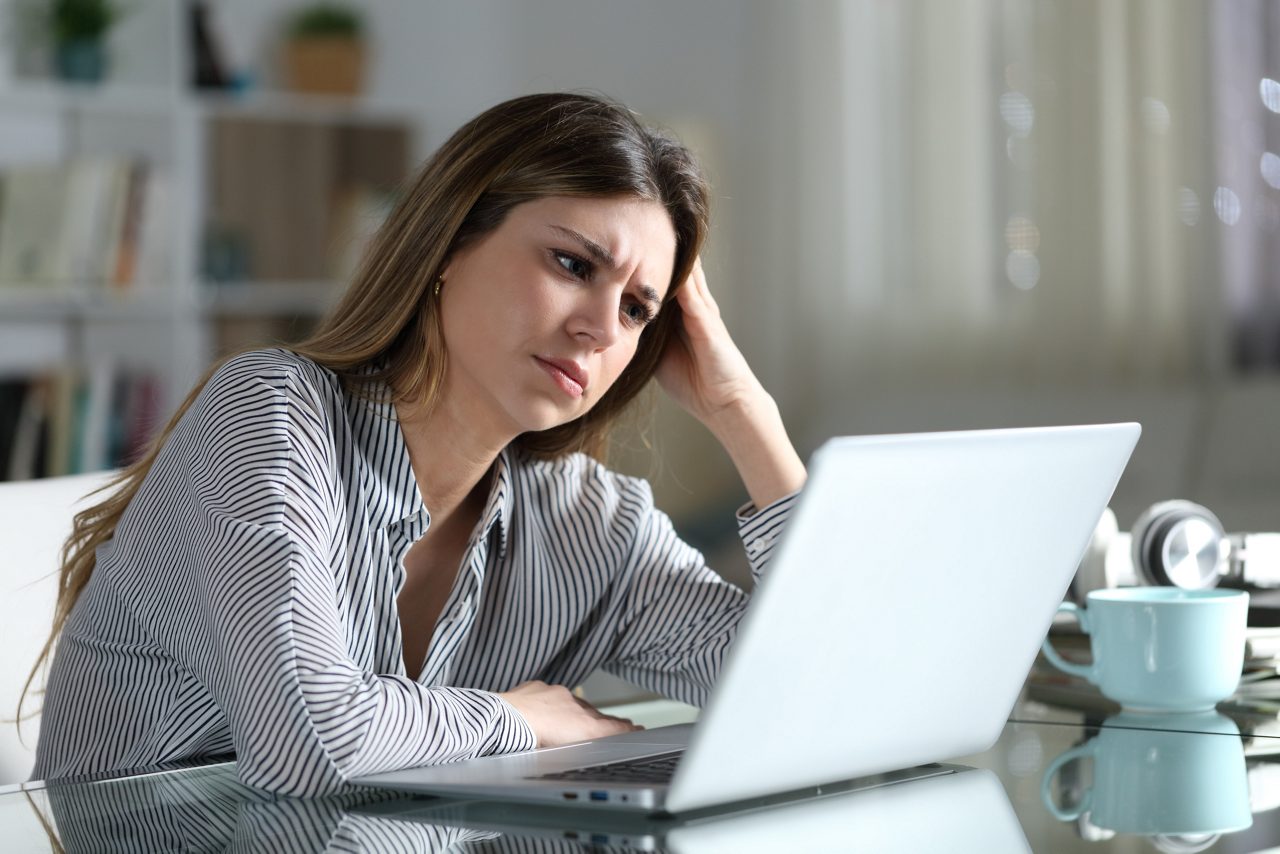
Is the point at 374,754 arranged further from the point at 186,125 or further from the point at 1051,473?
the point at 186,125

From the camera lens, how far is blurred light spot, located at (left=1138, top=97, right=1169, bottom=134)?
3.51m

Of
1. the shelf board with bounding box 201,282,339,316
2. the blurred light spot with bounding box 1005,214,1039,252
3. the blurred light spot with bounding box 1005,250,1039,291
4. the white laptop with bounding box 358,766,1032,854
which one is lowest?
the shelf board with bounding box 201,282,339,316

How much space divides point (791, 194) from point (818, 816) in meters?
3.76

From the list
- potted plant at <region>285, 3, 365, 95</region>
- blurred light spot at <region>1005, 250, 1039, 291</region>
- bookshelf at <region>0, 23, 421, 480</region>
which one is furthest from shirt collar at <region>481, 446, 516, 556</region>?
potted plant at <region>285, 3, 365, 95</region>

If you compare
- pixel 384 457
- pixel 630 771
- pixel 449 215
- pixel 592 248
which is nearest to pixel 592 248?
pixel 592 248

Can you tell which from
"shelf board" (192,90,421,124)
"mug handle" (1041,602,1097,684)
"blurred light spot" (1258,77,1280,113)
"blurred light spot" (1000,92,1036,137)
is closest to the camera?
"mug handle" (1041,602,1097,684)

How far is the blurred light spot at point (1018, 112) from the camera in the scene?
3816 millimetres

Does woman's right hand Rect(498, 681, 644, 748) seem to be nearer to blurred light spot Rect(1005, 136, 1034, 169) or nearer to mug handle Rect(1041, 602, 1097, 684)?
mug handle Rect(1041, 602, 1097, 684)

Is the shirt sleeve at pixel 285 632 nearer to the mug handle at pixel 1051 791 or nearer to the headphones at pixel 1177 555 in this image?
the mug handle at pixel 1051 791

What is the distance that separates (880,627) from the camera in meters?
0.79

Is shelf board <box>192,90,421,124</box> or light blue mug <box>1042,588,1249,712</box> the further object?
shelf board <box>192,90,421,124</box>

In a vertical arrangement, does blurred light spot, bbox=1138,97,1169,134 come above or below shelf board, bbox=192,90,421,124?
above

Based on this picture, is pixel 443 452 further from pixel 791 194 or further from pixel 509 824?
pixel 791 194

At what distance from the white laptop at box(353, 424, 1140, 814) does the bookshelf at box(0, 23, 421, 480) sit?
2630 mm
